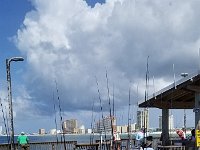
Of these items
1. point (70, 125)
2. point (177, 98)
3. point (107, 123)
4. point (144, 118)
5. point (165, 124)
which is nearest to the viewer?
point (144, 118)

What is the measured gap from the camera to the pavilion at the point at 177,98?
1762cm

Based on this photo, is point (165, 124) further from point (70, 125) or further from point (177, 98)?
point (70, 125)

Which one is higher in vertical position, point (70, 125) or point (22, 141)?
point (70, 125)

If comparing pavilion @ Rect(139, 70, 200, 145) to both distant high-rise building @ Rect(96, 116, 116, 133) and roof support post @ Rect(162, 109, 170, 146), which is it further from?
distant high-rise building @ Rect(96, 116, 116, 133)

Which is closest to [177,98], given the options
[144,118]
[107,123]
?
[107,123]

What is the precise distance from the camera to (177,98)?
2283 centimetres

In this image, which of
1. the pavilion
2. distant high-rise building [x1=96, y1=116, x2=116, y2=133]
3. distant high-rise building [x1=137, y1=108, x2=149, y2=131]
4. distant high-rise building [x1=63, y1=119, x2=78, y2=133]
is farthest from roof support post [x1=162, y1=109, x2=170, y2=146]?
distant high-rise building [x1=96, y1=116, x2=116, y2=133]

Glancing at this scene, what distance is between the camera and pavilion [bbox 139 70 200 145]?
17.6m

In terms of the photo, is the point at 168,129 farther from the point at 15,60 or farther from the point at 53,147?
the point at 15,60

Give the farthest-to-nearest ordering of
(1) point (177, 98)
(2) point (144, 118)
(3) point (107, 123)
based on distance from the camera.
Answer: (1) point (177, 98) → (3) point (107, 123) → (2) point (144, 118)

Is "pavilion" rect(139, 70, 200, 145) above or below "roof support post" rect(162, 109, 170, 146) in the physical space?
above

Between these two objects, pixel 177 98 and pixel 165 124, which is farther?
pixel 165 124

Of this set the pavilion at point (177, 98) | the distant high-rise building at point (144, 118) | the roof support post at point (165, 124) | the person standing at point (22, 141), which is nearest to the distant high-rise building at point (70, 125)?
the distant high-rise building at point (144, 118)

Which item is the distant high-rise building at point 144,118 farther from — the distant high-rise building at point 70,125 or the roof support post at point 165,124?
the roof support post at point 165,124
